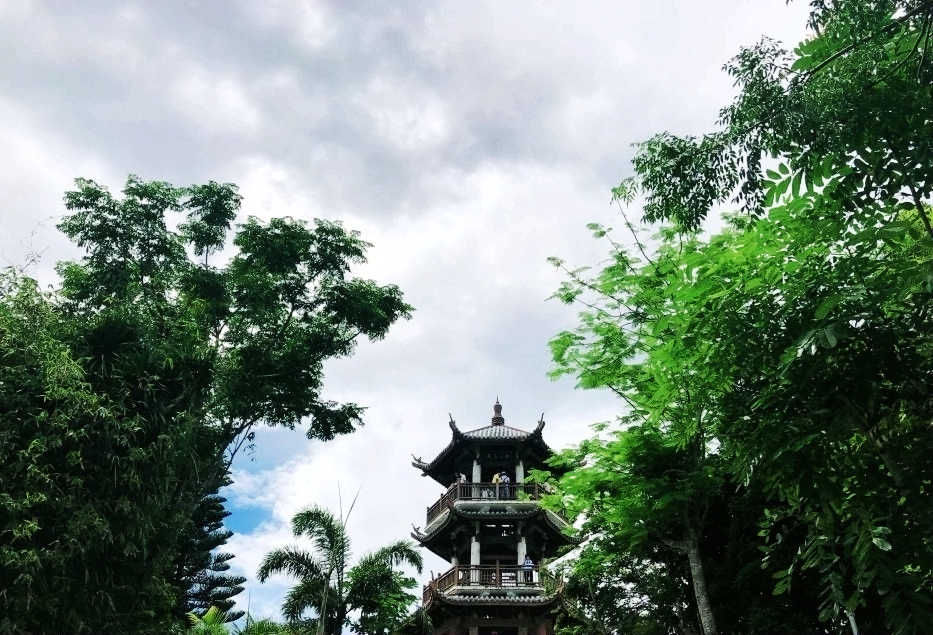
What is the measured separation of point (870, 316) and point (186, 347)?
45.4ft

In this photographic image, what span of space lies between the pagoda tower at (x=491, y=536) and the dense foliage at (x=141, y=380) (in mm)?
6777

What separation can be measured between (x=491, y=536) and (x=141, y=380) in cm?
1438

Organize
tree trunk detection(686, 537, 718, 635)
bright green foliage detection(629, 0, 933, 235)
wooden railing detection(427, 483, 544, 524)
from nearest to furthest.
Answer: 1. bright green foliage detection(629, 0, 933, 235)
2. tree trunk detection(686, 537, 718, 635)
3. wooden railing detection(427, 483, 544, 524)

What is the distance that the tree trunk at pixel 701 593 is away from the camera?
391 inches

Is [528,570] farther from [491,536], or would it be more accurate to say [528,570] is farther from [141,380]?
[141,380]

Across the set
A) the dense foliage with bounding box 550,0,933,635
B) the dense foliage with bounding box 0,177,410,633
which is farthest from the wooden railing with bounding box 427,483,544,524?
the dense foliage with bounding box 550,0,933,635

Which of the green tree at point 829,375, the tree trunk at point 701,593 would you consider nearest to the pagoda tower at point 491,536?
the tree trunk at point 701,593

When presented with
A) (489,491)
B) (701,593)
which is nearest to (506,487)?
(489,491)

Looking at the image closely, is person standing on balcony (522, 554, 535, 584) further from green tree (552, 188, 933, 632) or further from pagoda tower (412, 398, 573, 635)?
green tree (552, 188, 933, 632)

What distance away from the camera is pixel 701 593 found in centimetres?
1006

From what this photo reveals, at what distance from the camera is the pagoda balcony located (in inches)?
842

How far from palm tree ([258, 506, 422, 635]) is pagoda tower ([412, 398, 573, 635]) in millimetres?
4121

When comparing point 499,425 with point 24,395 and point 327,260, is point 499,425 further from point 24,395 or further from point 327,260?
point 24,395

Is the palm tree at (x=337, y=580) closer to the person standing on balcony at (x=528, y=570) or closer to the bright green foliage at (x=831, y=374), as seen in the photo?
the person standing on balcony at (x=528, y=570)
